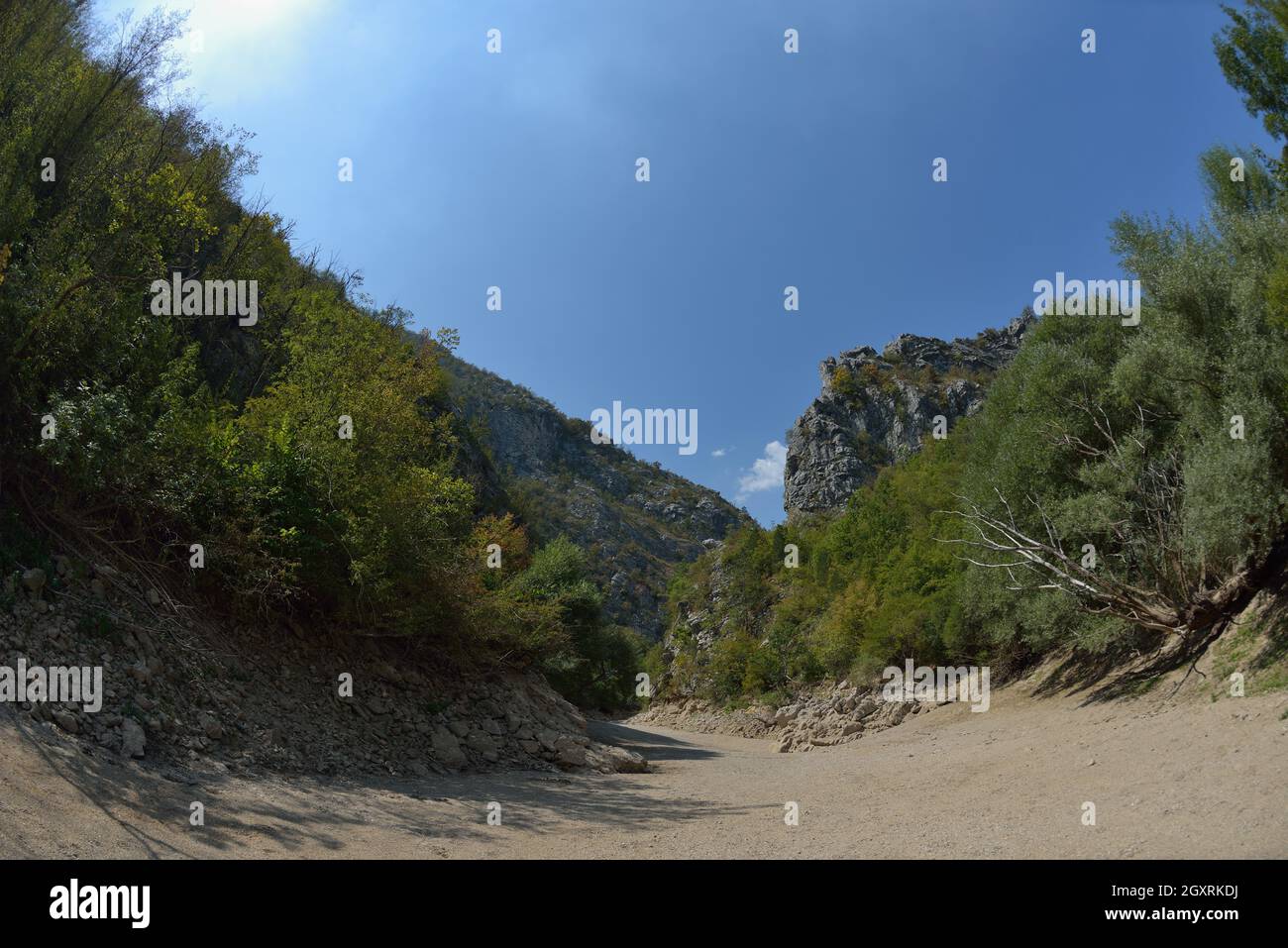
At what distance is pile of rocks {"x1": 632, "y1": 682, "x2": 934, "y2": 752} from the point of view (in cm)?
2162

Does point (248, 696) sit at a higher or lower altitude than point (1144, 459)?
lower

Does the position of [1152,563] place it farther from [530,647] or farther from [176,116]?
[176,116]

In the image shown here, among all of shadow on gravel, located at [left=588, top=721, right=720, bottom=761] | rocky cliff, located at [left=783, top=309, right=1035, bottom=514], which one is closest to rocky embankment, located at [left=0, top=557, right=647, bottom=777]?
shadow on gravel, located at [left=588, top=721, right=720, bottom=761]

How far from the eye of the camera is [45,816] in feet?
17.9

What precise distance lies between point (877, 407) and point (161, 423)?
64.5m

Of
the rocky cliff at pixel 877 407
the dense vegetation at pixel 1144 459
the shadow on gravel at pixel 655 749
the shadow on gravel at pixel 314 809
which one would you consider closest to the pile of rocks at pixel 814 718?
the dense vegetation at pixel 1144 459

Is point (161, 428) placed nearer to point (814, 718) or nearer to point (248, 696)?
point (248, 696)

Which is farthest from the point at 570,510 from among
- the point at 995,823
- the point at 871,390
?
the point at 995,823

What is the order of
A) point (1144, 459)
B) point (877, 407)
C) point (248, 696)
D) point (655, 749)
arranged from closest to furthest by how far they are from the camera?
point (248, 696), point (1144, 459), point (655, 749), point (877, 407)

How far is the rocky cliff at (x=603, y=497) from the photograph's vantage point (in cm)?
6969

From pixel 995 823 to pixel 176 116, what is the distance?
27516 mm

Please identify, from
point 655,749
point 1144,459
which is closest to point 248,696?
point 655,749

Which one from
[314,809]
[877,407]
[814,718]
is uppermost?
[877,407]

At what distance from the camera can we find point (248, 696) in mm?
10062
